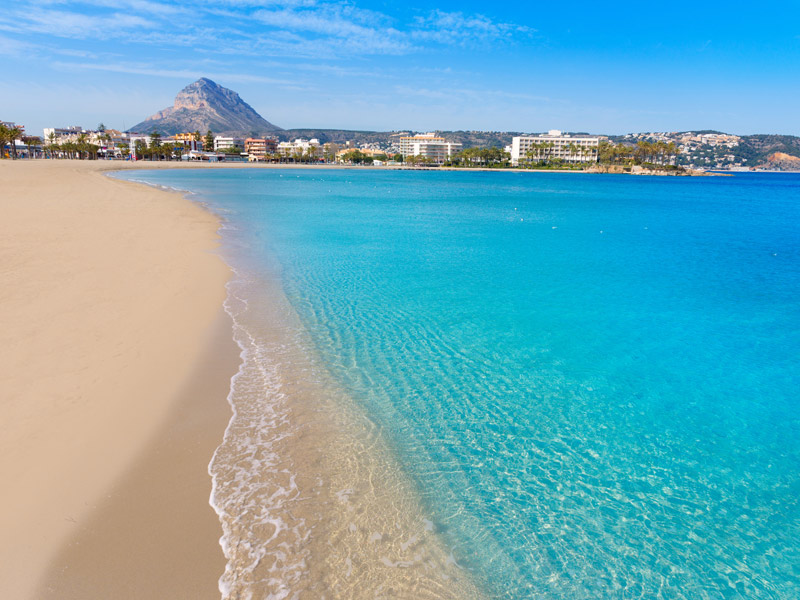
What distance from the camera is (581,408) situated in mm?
8836

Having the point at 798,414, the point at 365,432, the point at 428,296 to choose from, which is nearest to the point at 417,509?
the point at 365,432

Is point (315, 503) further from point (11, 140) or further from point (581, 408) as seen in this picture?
point (11, 140)

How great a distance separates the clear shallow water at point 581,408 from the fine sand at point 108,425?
2.77 m

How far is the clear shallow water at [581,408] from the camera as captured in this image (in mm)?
5594

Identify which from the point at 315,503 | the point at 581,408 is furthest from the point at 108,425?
the point at 581,408

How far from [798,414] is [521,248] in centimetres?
1869

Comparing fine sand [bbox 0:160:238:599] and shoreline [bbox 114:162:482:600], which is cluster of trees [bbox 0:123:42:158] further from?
shoreline [bbox 114:162:482:600]

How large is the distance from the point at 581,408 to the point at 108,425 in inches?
311

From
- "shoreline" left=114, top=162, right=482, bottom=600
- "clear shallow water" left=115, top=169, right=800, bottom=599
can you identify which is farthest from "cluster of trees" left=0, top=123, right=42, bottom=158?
"shoreline" left=114, top=162, right=482, bottom=600

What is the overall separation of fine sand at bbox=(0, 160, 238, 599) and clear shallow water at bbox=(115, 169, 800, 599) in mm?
2765

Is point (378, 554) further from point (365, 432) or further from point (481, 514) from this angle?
point (365, 432)

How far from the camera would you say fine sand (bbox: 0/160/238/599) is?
16.3 ft

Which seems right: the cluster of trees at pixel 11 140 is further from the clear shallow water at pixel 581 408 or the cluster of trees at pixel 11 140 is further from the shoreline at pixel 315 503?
the shoreline at pixel 315 503

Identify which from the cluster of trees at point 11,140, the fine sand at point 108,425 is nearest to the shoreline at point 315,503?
the fine sand at point 108,425
